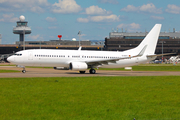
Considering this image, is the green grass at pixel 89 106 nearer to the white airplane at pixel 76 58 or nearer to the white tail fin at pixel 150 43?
the white airplane at pixel 76 58

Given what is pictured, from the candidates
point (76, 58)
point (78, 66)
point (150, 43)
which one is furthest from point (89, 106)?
point (150, 43)

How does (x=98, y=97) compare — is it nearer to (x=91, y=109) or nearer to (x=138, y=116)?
(x=91, y=109)

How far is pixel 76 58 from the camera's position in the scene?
134ft

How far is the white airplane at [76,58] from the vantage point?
39.2 meters

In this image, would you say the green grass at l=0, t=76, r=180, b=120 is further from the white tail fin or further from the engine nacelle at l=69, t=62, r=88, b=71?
the white tail fin

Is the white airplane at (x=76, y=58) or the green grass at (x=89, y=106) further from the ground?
the white airplane at (x=76, y=58)

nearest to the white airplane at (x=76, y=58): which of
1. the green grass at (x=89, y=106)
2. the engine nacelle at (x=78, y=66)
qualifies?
the engine nacelle at (x=78, y=66)

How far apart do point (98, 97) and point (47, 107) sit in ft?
13.2

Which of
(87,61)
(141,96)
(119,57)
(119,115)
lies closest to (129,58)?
(119,57)

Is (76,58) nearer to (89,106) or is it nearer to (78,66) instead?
(78,66)

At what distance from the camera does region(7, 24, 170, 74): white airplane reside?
39.2 m

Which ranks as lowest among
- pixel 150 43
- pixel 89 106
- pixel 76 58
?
pixel 89 106

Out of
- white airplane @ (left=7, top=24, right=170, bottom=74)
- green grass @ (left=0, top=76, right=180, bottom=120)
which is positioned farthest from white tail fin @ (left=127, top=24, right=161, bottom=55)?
green grass @ (left=0, top=76, right=180, bottom=120)

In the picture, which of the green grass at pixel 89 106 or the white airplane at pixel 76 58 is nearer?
the green grass at pixel 89 106
